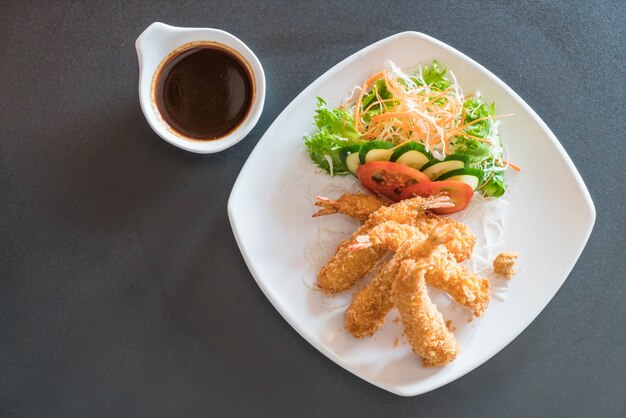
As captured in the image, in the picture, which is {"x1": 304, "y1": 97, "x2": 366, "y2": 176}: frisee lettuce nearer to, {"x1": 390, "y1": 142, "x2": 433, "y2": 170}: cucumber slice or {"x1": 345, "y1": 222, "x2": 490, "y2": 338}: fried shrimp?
{"x1": 390, "y1": 142, "x2": 433, "y2": 170}: cucumber slice

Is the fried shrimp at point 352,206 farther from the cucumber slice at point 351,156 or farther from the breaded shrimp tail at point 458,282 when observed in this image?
the breaded shrimp tail at point 458,282

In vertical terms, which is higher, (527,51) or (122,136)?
(527,51)

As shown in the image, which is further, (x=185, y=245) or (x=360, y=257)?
(x=185, y=245)

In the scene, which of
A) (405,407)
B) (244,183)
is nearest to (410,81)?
(244,183)

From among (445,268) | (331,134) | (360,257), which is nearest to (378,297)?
(360,257)

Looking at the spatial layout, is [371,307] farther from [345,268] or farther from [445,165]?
[445,165]

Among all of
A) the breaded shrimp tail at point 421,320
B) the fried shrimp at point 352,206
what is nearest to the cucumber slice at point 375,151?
the fried shrimp at point 352,206

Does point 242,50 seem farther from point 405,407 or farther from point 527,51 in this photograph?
point 405,407
